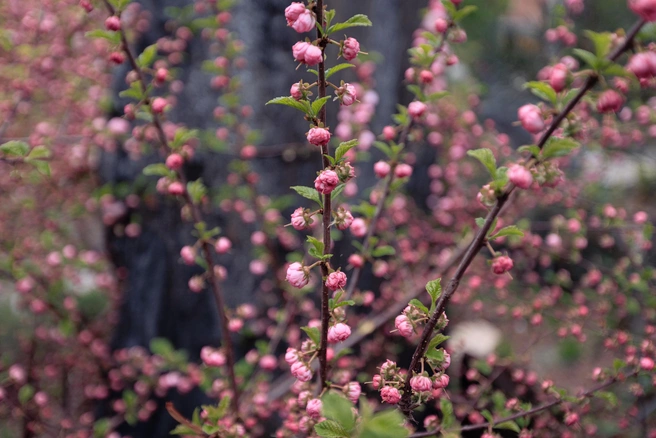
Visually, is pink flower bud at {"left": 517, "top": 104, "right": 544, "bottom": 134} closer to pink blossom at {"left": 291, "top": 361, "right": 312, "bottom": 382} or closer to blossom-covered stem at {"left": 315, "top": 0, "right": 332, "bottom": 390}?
blossom-covered stem at {"left": 315, "top": 0, "right": 332, "bottom": 390}

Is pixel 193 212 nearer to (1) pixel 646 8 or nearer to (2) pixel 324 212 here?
(2) pixel 324 212

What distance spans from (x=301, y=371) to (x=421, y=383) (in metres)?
0.22

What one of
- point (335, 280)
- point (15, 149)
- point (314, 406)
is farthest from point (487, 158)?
point (15, 149)

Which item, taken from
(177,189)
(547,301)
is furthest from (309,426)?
(547,301)

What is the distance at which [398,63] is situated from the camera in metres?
2.89

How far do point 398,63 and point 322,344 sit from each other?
2.50 m

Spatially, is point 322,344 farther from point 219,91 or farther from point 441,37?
point 219,91

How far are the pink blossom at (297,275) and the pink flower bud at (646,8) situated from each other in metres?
0.62

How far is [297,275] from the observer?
31.3 inches

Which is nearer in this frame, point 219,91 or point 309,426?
point 309,426

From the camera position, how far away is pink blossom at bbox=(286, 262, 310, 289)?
2.60 feet

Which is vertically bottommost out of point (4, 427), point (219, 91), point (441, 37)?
point (4, 427)

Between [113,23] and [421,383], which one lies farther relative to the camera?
[113,23]

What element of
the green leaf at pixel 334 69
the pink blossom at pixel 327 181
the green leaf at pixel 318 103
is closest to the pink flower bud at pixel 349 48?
the green leaf at pixel 334 69
